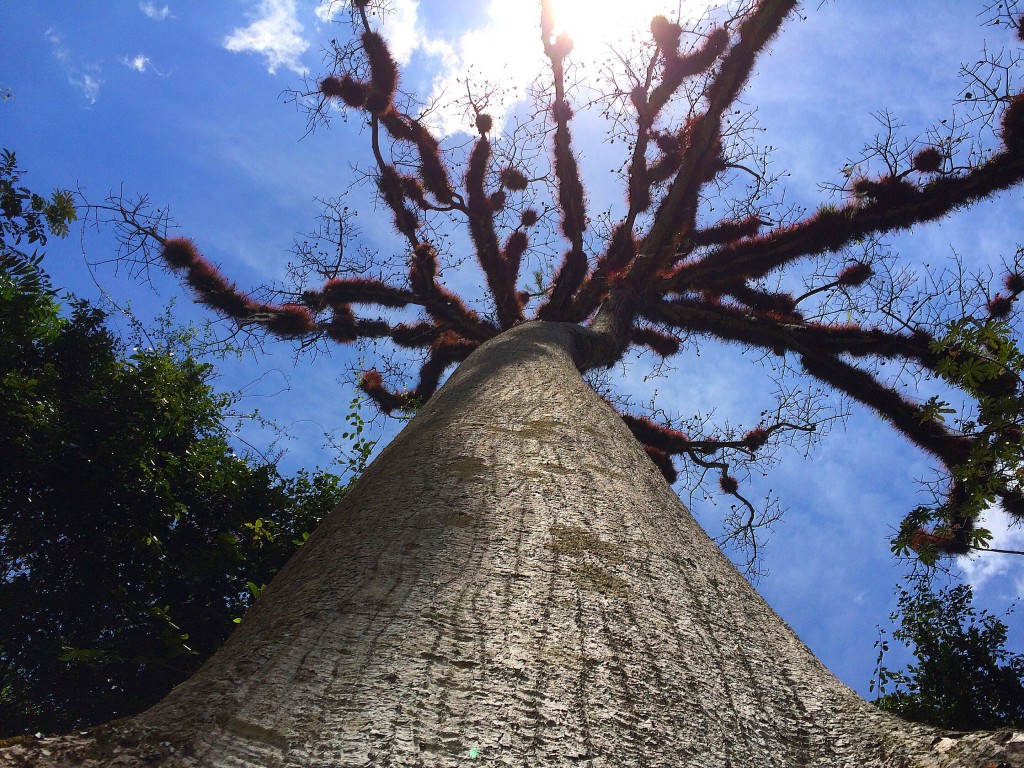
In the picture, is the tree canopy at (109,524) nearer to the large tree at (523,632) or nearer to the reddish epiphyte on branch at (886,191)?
the large tree at (523,632)

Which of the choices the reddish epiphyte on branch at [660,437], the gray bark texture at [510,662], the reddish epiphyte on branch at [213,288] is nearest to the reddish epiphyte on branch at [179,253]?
the reddish epiphyte on branch at [213,288]

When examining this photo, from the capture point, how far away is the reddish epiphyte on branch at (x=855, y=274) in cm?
684

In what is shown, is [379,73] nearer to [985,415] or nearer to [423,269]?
[423,269]

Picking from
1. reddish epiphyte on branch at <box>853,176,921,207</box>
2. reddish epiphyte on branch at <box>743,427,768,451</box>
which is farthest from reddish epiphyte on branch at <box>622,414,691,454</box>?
reddish epiphyte on branch at <box>853,176,921,207</box>

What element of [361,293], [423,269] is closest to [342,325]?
[361,293]

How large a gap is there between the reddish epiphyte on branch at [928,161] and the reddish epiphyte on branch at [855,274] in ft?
3.66

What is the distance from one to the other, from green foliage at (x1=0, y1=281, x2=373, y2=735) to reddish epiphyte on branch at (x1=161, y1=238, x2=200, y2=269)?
1890mm

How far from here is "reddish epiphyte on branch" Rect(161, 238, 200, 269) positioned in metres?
6.57

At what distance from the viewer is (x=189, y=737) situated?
0.83 meters

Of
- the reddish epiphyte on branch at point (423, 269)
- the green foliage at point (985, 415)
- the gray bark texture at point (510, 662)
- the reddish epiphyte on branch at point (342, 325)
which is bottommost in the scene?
the gray bark texture at point (510, 662)

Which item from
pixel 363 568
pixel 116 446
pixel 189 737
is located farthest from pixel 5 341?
pixel 189 737

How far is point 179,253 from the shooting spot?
259 inches

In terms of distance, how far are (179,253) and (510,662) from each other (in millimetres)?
6801

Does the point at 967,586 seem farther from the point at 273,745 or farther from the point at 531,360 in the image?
the point at 273,745
